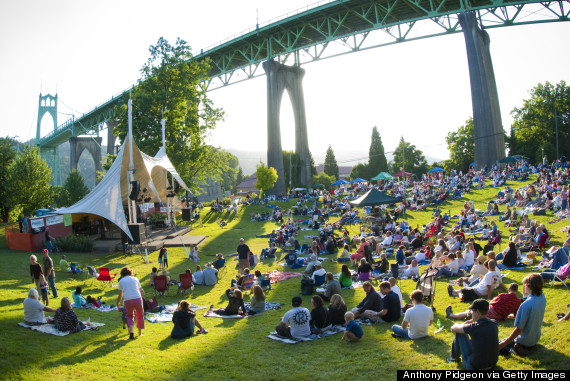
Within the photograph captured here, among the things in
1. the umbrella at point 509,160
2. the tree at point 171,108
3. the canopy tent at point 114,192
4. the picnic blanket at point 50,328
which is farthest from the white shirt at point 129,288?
the umbrella at point 509,160

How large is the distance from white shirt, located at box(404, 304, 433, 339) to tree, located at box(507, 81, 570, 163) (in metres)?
54.1

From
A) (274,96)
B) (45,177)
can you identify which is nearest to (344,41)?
(274,96)

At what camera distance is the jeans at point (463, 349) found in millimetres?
5949

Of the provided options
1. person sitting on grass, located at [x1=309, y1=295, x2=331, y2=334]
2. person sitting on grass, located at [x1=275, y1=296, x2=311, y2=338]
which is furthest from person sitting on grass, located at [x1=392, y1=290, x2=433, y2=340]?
person sitting on grass, located at [x1=275, y1=296, x2=311, y2=338]

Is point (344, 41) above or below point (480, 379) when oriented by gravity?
above

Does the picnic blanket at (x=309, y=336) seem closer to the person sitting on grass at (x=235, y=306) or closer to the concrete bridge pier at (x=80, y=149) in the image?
the person sitting on grass at (x=235, y=306)

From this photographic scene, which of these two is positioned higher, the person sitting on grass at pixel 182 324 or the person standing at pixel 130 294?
the person standing at pixel 130 294

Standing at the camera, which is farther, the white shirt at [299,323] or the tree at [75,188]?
the tree at [75,188]

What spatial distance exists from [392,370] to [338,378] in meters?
0.84

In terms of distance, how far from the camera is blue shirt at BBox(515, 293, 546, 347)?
6148 mm

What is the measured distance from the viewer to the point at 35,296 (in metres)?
9.45

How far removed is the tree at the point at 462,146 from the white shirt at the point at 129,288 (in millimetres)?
64974

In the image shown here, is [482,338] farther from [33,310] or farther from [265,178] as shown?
[265,178]

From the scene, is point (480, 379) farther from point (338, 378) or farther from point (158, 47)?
point (158, 47)
